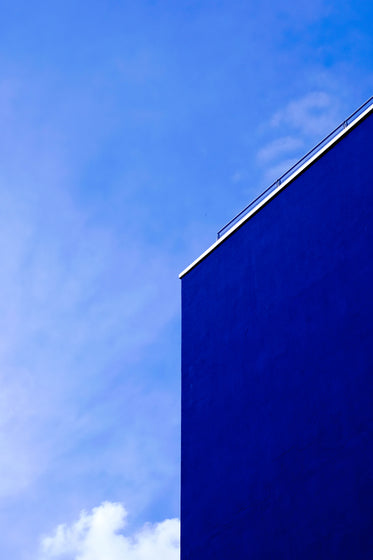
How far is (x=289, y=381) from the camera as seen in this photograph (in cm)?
2100

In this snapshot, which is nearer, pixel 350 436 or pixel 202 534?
pixel 350 436

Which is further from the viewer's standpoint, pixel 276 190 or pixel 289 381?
pixel 276 190

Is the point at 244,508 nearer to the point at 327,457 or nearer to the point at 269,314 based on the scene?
the point at 327,457

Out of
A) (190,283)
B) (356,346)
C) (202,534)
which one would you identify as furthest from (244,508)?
(190,283)

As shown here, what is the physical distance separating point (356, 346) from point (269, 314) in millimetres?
3809

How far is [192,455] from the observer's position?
77.0 feet

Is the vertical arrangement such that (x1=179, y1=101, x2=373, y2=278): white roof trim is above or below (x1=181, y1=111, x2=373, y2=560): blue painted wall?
above

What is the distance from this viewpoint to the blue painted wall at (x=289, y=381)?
18516 mm

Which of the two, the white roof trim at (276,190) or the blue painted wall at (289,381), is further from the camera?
the white roof trim at (276,190)

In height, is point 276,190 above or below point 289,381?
above

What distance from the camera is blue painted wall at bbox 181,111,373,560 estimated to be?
18516mm

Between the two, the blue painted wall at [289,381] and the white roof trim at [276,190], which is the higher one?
the white roof trim at [276,190]

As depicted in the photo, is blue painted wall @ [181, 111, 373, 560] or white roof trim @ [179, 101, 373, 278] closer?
blue painted wall @ [181, 111, 373, 560]

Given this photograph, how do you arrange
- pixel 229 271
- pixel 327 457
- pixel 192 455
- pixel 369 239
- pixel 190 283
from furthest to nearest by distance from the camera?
pixel 190 283 < pixel 229 271 < pixel 192 455 < pixel 369 239 < pixel 327 457
